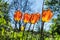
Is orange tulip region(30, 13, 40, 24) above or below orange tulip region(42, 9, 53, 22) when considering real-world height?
below

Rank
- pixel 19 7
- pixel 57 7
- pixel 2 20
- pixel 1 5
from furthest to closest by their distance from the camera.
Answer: pixel 57 7
pixel 1 5
pixel 2 20
pixel 19 7

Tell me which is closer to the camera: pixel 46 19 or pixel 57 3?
pixel 46 19

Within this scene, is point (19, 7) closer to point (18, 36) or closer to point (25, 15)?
point (25, 15)

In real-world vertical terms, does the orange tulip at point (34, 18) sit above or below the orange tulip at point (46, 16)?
below

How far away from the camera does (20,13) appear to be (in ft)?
5.63

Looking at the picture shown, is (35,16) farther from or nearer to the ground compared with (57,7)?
farther from the ground

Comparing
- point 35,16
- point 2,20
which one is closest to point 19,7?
point 35,16

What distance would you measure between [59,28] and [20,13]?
1.70m

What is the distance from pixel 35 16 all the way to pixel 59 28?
1.78m

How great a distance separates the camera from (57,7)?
12.5 feet

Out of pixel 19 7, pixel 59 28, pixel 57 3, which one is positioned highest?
pixel 19 7

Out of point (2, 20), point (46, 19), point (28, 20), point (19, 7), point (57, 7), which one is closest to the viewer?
point (46, 19)

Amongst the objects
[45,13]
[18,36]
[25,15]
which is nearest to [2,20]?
[18,36]

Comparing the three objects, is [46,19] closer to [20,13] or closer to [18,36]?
[20,13]
